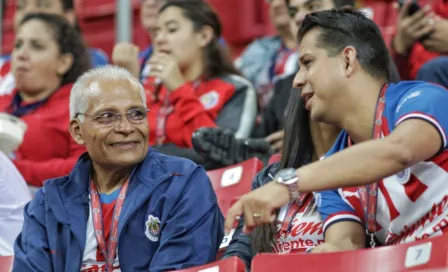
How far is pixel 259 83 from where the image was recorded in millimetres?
5285

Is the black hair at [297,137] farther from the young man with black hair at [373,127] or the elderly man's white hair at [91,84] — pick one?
the elderly man's white hair at [91,84]

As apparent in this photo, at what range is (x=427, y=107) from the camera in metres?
2.52

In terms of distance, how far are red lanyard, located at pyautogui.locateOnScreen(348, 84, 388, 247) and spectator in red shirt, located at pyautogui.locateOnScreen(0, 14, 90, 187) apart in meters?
2.05

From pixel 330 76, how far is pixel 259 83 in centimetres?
257

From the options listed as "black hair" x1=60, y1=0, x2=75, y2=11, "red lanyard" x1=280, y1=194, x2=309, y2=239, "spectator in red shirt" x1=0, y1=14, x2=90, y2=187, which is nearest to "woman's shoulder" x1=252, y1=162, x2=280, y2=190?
"red lanyard" x1=280, y1=194, x2=309, y2=239

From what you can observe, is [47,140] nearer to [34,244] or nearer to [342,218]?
[34,244]

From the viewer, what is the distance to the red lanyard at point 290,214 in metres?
2.99

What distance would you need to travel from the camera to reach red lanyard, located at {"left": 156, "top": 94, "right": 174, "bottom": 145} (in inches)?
174

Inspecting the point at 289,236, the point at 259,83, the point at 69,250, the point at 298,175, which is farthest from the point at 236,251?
the point at 259,83

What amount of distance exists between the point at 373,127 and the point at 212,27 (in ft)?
7.46

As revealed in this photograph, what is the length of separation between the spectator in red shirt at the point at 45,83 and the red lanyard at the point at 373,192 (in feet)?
6.73

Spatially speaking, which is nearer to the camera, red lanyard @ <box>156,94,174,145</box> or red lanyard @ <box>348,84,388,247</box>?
red lanyard @ <box>348,84,388,247</box>

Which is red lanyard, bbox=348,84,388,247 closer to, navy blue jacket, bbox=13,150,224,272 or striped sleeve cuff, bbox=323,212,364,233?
striped sleeve cuff, bbox=323,212,364,233

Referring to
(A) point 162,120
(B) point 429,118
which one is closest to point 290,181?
(B) point 429,118
